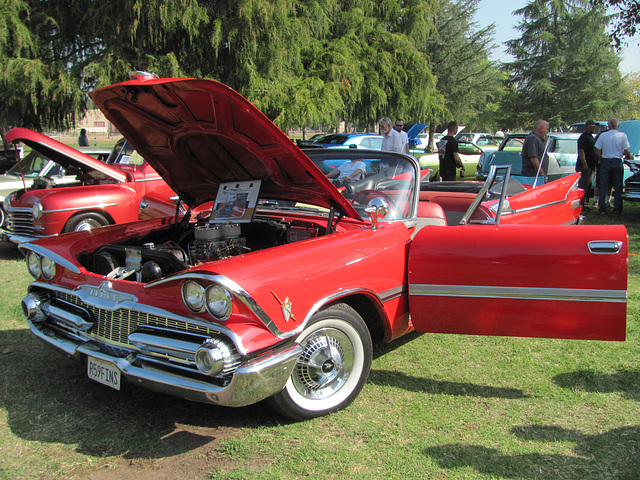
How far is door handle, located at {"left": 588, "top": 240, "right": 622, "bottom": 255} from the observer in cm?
294

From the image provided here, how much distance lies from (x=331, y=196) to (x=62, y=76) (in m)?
12.1

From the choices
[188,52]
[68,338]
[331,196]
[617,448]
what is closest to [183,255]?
[68,338]

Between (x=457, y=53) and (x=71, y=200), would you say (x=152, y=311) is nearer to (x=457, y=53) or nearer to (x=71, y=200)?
(x=71, y=200)

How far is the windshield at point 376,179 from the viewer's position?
3.95 metres

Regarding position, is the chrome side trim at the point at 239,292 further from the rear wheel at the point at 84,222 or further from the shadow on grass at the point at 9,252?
the shadow on grass at the point at 9,252

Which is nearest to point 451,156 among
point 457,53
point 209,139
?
point 209,139

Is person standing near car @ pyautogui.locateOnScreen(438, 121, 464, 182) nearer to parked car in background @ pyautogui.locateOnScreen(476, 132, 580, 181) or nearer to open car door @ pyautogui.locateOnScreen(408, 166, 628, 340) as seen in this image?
parked car in background @ pyautogui.locateOnScreen(476, 132, 580, 181)

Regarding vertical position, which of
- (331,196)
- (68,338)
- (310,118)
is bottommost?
(68,338)

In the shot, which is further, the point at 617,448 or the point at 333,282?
the point at 333,282

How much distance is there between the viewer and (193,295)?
2.63 m

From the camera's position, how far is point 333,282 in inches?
117

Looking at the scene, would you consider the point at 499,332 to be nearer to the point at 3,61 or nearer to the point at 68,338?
the point at 68,338

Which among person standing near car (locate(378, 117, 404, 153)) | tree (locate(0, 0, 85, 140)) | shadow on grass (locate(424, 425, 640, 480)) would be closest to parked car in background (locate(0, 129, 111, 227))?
tree (locate(0, 0, 85, 140))

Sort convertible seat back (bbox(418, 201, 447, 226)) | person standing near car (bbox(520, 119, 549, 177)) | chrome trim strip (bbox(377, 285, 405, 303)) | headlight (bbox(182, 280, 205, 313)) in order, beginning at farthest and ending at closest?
person standing near car (bbox(520, 119, 549, 177)) → convertible seat back (bbox(418, 201, 447, 226)) → chrome trim strip (bbox(377, 285, 405, 303)) → headlight (bbox(182, 280, 205, 313))
